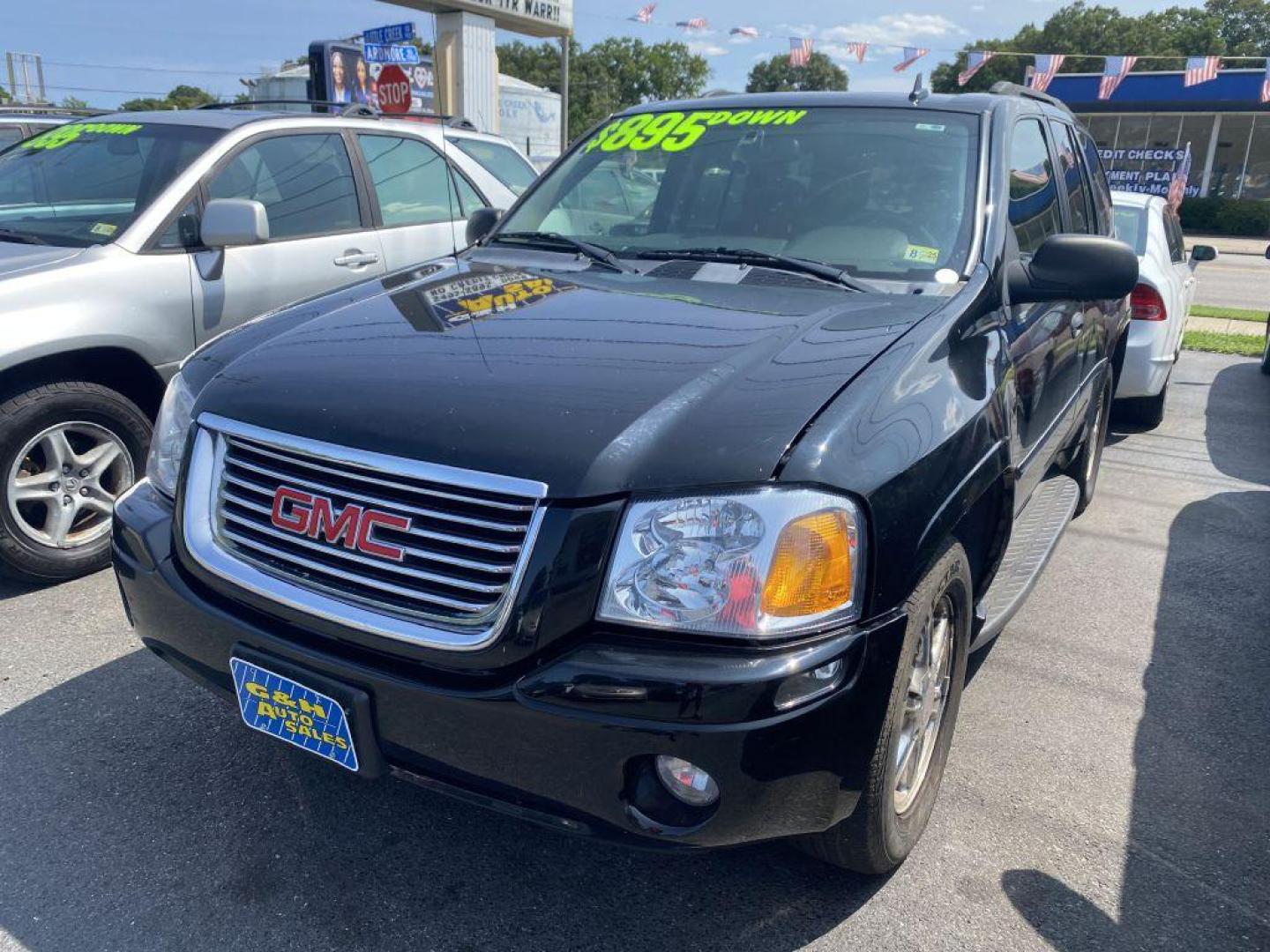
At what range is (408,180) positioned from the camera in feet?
18.0

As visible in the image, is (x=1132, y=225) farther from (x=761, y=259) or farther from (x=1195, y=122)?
(x=1195, y=122)

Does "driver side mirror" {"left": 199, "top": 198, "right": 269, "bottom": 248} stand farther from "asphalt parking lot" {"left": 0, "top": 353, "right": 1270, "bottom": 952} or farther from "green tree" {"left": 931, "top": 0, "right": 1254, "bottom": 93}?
"green tree" {"left": 931, "top": 0, "right": 1254, "bottom": 93}

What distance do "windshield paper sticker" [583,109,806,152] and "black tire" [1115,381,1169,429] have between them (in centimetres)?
435

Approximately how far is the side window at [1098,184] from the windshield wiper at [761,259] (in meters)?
2.38

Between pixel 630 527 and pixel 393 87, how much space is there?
512 inches

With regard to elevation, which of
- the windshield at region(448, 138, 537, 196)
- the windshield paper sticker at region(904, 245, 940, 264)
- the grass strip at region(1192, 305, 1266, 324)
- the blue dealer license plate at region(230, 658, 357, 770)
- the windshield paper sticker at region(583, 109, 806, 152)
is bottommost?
the grass strip at region(1192, 305, 1266, 324)

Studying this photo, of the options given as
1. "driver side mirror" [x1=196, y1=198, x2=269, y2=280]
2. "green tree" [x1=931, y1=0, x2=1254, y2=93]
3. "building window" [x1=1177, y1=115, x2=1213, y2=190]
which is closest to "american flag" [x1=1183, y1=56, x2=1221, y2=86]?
"building window" [x1=1177, y1=115, x2=1213, y2=190]

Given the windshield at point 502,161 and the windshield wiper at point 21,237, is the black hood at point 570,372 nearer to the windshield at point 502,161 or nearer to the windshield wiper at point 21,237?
the windshield wiper at point 21,237

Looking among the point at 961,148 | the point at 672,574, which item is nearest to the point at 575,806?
the point at 672,574

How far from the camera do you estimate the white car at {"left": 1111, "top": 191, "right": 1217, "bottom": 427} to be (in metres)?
6.09

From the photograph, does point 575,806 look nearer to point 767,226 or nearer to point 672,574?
point 672,574

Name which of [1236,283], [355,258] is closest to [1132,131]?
[1236,283]

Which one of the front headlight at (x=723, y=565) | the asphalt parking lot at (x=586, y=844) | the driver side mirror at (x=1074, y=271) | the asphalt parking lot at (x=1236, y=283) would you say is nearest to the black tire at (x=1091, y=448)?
the asphalt parking lot at (x=586, y=844)

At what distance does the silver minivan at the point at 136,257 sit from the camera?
12.3 ft
